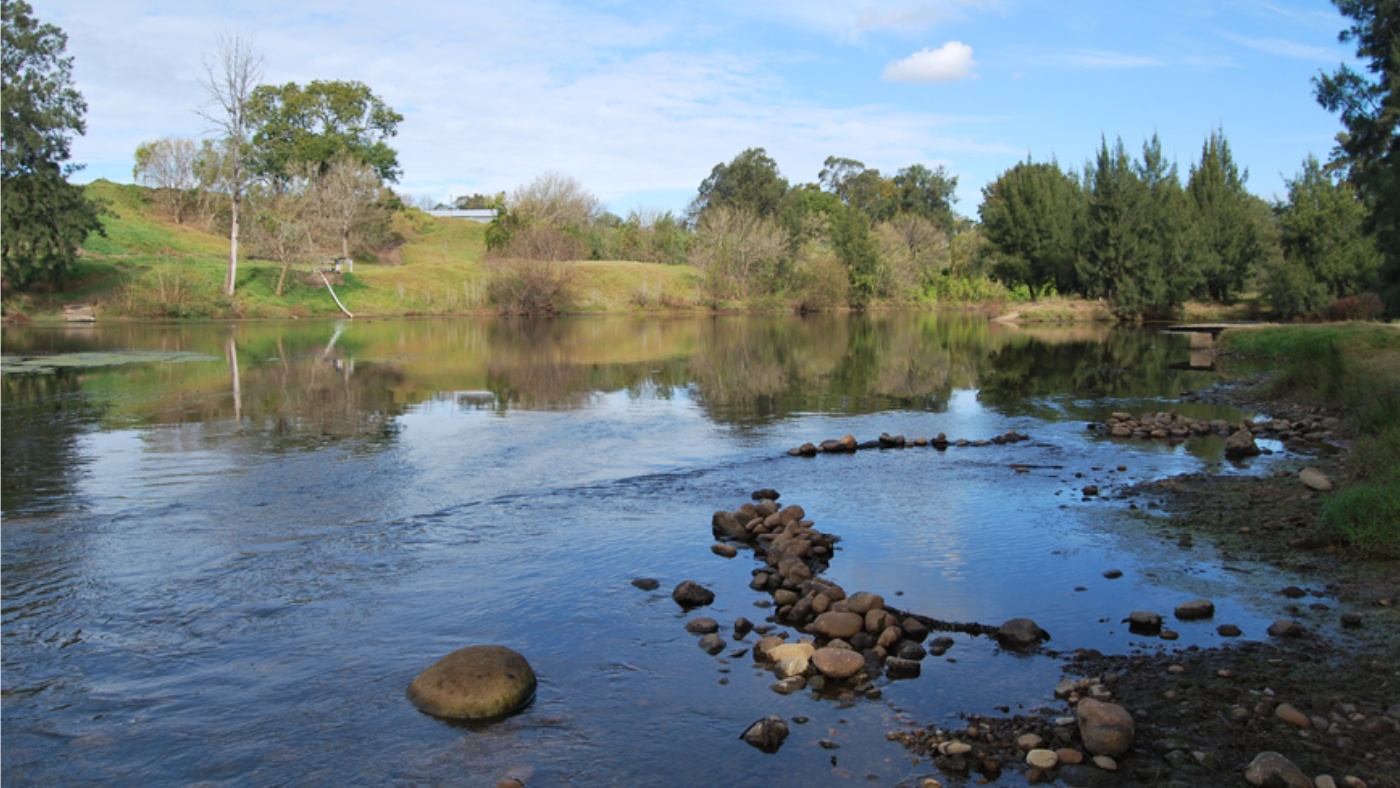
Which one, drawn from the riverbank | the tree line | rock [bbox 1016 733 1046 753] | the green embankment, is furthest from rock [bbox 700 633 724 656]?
the tree line

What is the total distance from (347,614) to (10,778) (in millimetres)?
2963

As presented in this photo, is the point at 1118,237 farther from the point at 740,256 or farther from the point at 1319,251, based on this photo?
the point at 740,256

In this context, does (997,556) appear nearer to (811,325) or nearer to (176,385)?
(176,385)

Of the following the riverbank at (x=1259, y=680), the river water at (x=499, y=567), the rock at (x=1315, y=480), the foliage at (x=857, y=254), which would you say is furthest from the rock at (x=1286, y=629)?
the foliage at (x=857, y=254)

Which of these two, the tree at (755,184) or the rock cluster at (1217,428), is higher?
the tree at (755,184)

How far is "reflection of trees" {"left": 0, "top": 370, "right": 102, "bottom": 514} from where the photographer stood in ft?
42.4

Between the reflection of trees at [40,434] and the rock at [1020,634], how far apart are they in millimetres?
11482

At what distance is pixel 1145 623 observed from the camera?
26.0ft

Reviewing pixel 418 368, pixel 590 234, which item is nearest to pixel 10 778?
pixel 418 368

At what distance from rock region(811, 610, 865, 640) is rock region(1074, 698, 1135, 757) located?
2092mm

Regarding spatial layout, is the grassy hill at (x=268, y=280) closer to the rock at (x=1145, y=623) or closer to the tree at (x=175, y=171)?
the tree at (x=175, y=171)

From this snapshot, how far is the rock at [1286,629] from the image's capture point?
7550 mm

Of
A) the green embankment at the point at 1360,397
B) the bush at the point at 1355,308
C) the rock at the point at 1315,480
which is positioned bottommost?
the rock at the point at 1315,480

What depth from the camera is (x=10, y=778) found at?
18.9 ft
